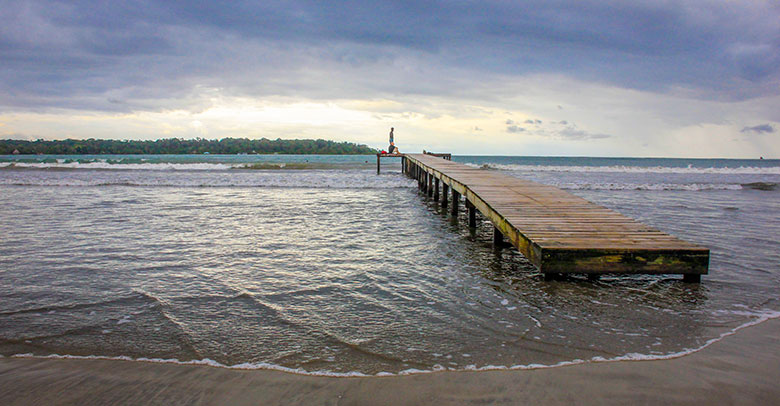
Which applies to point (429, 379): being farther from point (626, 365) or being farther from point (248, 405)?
point (626, 365)

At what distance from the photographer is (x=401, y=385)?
2.74 meters

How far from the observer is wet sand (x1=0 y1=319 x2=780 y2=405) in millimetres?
2586

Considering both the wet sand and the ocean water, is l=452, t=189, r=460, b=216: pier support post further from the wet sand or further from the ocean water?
the wet sand

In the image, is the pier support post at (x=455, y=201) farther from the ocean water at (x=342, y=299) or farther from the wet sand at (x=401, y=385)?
the wet sand at (x=401, y=385)

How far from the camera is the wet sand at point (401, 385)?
2586 millimetres

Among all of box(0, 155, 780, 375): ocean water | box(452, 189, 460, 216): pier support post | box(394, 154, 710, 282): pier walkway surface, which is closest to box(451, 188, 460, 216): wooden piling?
box(452, 189, 460, 216): pier support post

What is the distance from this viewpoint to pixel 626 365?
302 cm

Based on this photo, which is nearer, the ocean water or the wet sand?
the wet sand

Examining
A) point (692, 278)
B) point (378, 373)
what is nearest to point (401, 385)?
point (378, 373)

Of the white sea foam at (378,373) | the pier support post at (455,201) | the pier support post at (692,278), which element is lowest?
the white sea foam at (378,373)

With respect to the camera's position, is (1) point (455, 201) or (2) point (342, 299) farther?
(1) point (455, 201)

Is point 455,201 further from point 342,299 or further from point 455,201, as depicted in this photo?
point 342,299

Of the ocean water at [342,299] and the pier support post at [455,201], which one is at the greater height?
the pier support post at [455,201]

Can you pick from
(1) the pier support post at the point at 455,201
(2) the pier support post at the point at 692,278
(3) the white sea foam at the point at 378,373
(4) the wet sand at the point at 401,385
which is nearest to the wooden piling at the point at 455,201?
(1) the pier support post at the point at 455,201
